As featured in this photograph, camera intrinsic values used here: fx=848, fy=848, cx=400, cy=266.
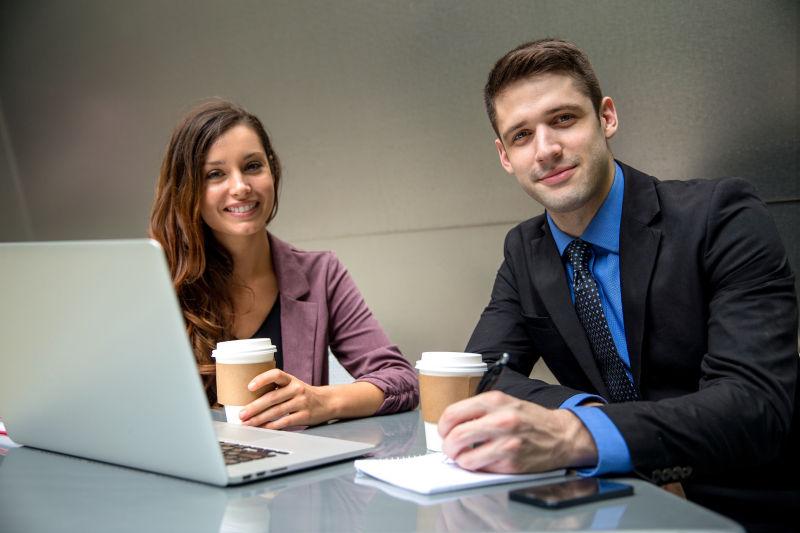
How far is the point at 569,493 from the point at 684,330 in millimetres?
754

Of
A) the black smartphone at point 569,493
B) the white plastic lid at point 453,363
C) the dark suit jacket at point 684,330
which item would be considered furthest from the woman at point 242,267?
the black smartphone at point 569,493

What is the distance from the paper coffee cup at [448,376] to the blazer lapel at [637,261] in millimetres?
522

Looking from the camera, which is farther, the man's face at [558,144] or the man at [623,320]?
the man's face at [558,144]

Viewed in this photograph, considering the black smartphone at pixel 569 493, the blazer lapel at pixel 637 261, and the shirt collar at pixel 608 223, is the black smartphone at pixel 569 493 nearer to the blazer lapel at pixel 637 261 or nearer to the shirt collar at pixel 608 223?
the blazer lapel at pixel 637 261

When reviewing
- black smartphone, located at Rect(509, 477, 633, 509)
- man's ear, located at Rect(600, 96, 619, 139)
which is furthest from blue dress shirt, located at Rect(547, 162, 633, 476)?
black smartphone, located at Rect(509, 477, 633, 509)

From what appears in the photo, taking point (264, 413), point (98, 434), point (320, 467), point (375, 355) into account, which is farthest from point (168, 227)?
point (320, 467)

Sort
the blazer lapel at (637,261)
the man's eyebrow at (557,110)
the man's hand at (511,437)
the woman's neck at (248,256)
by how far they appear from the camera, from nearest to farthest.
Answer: the man's hand at (511,437)
the blazer lapel at (637,261)
the man's eyebrow at (557,110)
the woman's neck at (248,256)

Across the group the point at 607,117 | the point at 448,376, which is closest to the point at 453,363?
the point at 448,376

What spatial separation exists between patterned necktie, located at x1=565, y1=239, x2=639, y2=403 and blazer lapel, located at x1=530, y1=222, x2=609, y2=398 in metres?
0.02

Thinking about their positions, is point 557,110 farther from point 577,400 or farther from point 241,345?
point 241,345

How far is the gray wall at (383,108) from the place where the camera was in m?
2.32

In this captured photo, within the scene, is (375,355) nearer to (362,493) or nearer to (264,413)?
(264,413)

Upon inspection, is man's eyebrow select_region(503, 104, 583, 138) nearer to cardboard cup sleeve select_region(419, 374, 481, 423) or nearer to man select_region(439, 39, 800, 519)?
man select_region(439, 39, 800, 519)

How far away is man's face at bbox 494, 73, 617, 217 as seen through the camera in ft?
5.52
